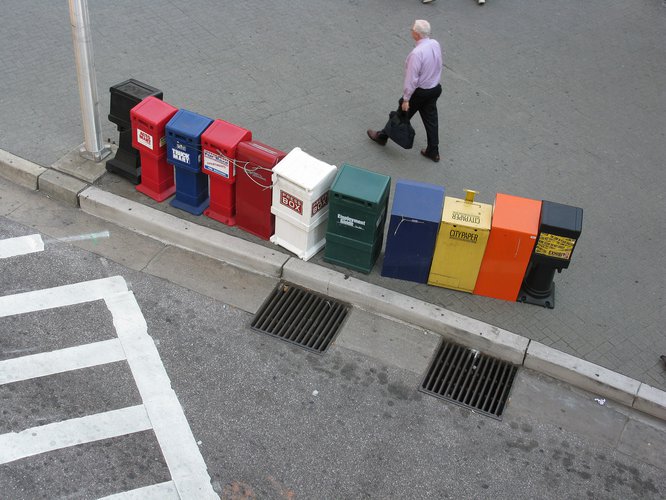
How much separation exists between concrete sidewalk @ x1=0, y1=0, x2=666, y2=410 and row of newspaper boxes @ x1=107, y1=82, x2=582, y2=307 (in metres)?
0.23

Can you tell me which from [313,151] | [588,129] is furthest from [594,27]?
[313,151]

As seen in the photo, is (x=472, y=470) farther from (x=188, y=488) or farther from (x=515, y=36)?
(x=515, y=36)

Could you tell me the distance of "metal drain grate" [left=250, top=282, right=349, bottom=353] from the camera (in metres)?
7.58

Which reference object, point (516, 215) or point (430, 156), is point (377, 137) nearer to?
point (430, 156)

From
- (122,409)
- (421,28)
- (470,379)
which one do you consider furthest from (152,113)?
(470,379)

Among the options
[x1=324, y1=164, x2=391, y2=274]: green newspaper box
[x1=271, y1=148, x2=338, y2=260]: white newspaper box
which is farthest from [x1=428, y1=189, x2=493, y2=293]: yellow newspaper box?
[x1=271, y1=148, x2=338, y2=260]: white newspaper box

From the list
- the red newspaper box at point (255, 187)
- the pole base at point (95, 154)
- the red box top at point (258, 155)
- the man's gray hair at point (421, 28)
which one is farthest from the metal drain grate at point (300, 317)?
the man's gray hair at point (421, 28)

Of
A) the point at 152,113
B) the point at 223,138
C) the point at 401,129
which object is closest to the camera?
the point at 223,138

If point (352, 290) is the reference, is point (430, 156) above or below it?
above

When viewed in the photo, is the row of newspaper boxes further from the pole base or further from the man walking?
the man walking

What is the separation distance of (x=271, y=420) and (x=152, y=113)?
3.50m

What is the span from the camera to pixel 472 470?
6.53 metres

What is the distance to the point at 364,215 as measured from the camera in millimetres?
7602

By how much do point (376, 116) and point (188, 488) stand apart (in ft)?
19.4
